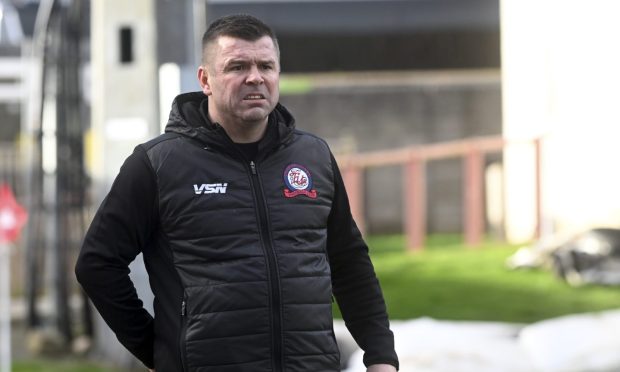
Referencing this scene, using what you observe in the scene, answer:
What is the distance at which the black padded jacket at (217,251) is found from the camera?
2490 mm

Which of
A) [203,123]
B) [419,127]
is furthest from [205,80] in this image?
[419,127]

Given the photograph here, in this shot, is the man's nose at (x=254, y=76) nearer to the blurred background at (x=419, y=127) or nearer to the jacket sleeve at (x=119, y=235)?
the jacket sleeve at (x=119, y=235)

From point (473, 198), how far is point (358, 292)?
20.6 ft

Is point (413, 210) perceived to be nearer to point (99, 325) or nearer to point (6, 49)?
point (99, 325)

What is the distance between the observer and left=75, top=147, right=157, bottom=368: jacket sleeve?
255 cm

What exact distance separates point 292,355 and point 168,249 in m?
0.30

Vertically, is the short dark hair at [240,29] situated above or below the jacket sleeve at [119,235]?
above

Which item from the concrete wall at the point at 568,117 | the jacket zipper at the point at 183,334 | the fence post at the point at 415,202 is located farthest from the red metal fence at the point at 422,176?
the jacket zipper at the point at 183,334

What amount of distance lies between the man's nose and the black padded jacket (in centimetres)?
12

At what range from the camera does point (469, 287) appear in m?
8.52

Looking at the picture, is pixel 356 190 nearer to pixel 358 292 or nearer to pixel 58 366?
pixel 58 366

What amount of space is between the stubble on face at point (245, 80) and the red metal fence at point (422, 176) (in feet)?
20.0

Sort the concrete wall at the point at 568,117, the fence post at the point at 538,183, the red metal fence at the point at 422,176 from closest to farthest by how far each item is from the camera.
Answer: the concrete wall at the point at 568,117
the fence post at the point at 538,183
the red metal fence at the point at 422,176

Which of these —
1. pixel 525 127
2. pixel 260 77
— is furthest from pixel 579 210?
pixel 260 77
